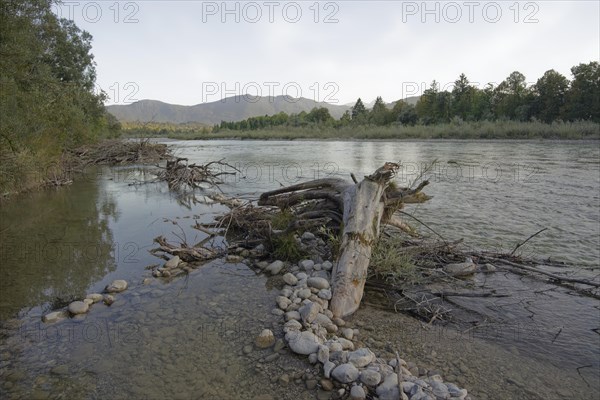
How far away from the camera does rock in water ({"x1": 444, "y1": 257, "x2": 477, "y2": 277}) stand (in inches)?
190

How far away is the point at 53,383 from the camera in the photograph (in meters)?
2.68

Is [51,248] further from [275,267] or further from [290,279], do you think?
[290,279]

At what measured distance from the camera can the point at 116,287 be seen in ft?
14.1

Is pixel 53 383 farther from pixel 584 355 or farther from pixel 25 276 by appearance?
pixel 584 355

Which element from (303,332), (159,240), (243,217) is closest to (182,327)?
(303,332)

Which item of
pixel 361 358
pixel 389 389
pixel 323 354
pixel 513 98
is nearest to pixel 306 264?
pixel 323 354

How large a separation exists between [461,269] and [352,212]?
5.35ft

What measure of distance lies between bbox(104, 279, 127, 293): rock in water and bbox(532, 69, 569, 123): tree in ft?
172

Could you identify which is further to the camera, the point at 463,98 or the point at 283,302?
the point at 463,98

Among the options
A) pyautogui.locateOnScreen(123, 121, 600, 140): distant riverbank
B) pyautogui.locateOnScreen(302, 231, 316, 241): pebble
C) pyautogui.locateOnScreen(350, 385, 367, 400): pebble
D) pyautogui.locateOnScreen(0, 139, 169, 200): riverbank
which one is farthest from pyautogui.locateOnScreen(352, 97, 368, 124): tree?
pyautogui.locateOnScreen(350, 385, 367, 400): pebble

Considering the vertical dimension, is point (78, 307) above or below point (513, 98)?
below

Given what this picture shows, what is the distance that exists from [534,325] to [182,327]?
3564 millimetres

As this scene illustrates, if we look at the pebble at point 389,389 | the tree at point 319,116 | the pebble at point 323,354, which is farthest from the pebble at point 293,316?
the tree at point 319,116

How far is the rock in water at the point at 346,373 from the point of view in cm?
267
